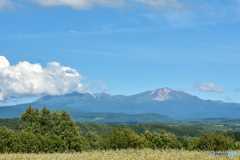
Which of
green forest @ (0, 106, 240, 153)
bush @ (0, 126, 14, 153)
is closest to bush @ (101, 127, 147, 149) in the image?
green forest @ (0, 106, 240, 153)

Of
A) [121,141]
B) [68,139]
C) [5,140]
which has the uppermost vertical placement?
[5,140]

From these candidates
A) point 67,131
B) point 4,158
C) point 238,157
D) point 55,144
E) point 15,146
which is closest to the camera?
point 238,157

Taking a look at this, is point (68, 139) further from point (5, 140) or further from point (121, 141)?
point (121, 141)

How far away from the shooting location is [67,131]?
5803 cm

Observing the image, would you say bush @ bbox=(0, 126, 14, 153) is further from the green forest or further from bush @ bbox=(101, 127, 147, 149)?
bush @ bbox=(101, 127, 147, 149)

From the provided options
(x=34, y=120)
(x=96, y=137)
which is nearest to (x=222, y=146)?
(x=34, y=120)

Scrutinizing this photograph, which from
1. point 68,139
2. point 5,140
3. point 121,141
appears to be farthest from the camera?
point 68,139

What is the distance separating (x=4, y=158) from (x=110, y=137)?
22.9 meters

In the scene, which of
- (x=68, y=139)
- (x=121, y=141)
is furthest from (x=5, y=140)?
(x=121, y=141)

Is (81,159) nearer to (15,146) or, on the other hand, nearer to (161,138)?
(15,146)

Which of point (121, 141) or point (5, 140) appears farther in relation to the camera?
point (5, 140)

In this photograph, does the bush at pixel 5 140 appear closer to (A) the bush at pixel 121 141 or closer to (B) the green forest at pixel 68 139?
(B) the green forest at pixel 68 139

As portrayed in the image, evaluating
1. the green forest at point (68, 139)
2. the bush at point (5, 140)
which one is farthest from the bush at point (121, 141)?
the bush at point (5, 140)

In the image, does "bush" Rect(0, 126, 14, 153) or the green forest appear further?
the green forest
